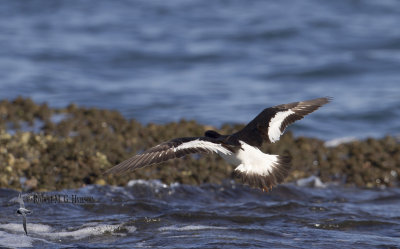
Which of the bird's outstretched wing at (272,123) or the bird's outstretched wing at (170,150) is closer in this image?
the bird's outstretched wing at (170,150)

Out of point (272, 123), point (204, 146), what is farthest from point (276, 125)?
point (204, 146)

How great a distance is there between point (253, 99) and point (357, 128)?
2.90 metres

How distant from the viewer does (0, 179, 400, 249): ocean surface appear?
5887 mm

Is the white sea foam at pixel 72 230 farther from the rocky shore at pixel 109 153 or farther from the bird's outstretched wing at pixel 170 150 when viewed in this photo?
the rocky shore at pixel 109 153

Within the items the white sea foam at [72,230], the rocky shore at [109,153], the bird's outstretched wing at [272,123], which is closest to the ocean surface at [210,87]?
the white sea foam at [72,230]

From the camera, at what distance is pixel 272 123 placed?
262 inches

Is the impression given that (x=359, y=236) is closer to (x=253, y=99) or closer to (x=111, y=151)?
(x=111, y=151)

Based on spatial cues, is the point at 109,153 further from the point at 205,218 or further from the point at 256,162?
the point at 256,162

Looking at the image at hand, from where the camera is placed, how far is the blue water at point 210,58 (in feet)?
47.6

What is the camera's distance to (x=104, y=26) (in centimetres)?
2222

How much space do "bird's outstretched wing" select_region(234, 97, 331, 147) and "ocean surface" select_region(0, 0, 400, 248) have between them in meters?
0.89

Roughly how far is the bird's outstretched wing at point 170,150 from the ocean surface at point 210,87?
0.75m

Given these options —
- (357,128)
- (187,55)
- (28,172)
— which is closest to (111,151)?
(28,172)

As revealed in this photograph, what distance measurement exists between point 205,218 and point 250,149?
0.94m
